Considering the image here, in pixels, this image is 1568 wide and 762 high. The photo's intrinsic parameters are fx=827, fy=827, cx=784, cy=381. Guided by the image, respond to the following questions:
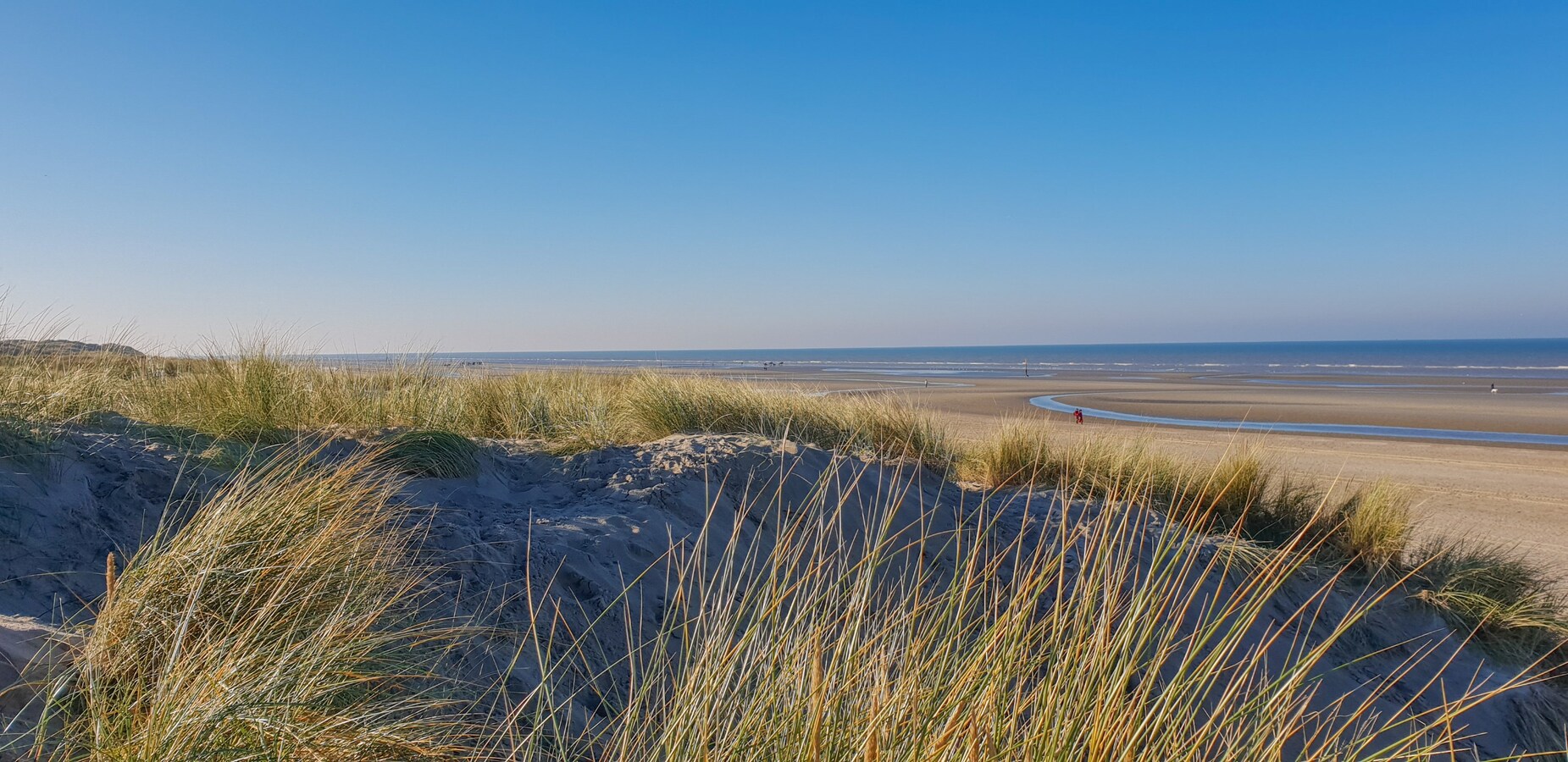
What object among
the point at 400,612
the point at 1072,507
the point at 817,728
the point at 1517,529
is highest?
the point at 817,728

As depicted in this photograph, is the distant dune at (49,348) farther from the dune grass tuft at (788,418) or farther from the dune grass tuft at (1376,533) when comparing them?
the dune grass tuft at (1376,533)

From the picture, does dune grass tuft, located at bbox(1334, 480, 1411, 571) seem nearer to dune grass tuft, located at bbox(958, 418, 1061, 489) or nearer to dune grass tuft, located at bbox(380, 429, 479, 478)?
dune grass tuft, located at bbox(958, 418, 1061, 489)

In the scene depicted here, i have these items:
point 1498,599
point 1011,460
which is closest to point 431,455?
point 1011,460

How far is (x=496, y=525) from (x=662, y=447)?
6.51 feet

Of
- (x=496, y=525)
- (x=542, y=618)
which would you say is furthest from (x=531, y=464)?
(x=542, y=618)

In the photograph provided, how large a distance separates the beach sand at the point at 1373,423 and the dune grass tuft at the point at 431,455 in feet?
14.3

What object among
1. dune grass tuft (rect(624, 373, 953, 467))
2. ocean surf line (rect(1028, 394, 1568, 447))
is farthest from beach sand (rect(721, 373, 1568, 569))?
dune grass tuft (rect(624, 373, 953, 467))

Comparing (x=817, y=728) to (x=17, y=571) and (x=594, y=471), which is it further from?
(x=594, y=471)

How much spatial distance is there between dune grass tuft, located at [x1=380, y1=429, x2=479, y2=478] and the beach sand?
434 centimetres

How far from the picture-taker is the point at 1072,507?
22.0 ft

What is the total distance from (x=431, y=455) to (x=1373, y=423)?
23547mm

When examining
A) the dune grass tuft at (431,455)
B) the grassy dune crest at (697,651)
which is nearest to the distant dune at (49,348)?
the grassy dune crest at (697,651)

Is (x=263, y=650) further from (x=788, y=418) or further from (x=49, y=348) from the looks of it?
(x=49, y=348)

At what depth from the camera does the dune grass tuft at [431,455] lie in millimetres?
5027
